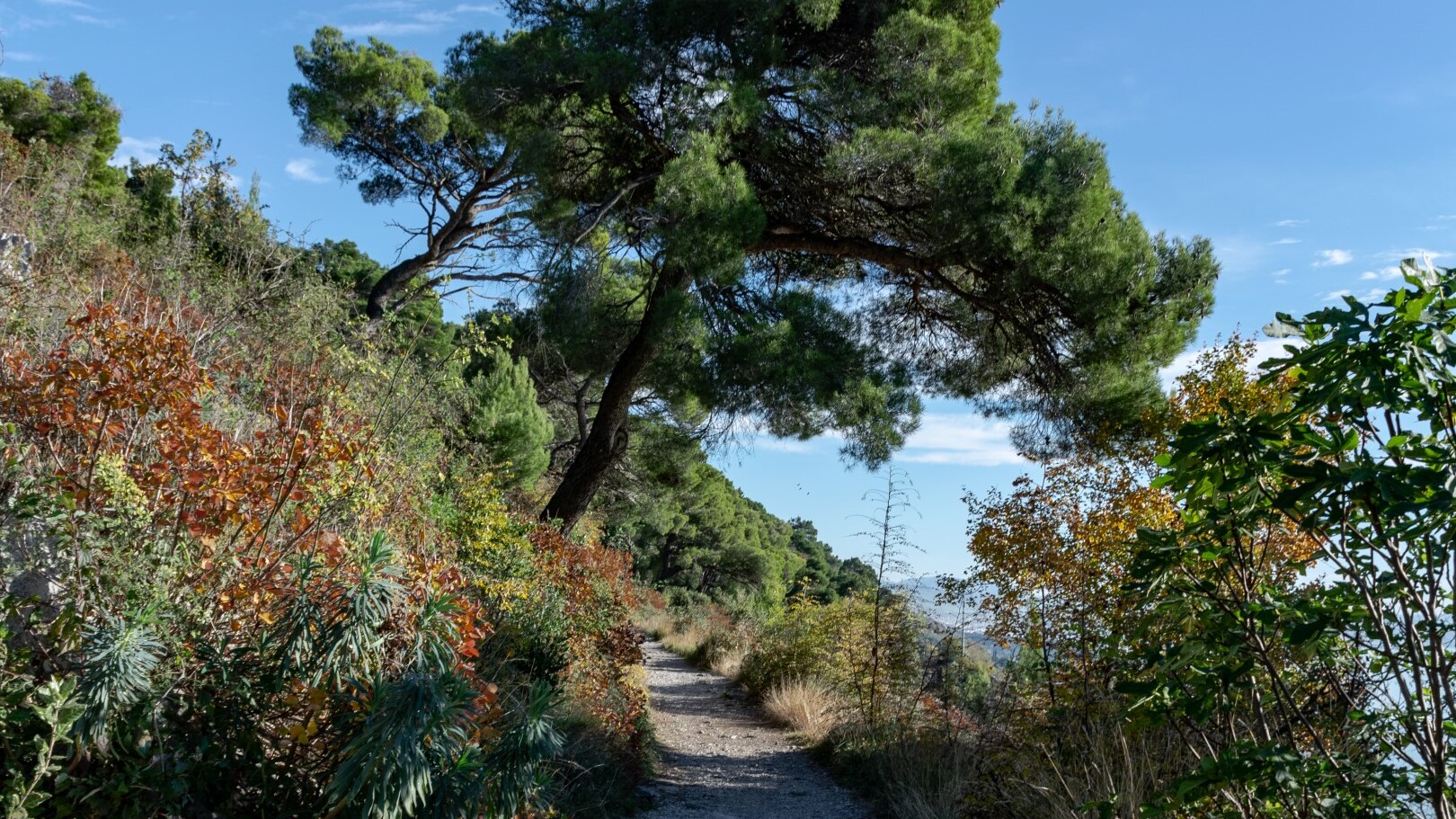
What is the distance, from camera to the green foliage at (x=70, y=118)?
62.1 ft

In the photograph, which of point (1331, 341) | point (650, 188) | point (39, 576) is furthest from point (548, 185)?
point (1331, 341)

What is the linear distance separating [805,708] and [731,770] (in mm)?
1711

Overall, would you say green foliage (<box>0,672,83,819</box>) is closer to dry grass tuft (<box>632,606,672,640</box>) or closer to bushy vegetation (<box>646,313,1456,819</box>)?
bushy vegetation (<box>646,313,1456,819</box>)

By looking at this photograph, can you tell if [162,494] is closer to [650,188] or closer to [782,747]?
[650,188]

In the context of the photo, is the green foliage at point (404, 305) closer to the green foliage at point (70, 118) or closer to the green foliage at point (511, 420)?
the green foliage at point (511, 420)

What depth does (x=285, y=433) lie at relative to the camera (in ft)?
13.0

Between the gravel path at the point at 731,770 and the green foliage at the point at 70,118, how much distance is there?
14984 mm

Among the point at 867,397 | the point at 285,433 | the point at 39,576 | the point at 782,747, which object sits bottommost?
the point at 782,747

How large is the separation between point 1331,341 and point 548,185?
7.86 meters

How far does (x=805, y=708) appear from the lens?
974 cm

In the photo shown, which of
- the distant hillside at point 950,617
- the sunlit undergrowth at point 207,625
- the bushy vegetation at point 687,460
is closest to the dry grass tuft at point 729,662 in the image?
the bushy vegetation at point 687,460

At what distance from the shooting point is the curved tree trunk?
7.94 m

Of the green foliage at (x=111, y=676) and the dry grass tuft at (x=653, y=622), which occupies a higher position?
the green foliage at (x=111, y=676)

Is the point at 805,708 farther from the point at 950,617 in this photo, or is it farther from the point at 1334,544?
the point at 1334,544
